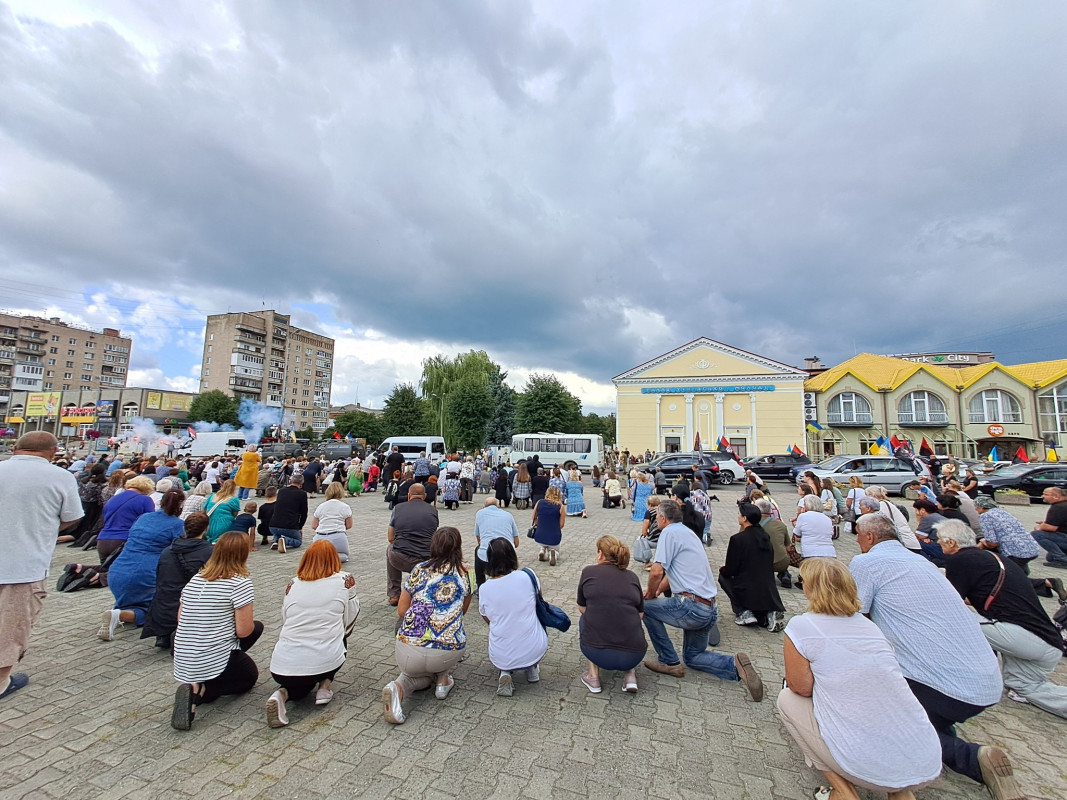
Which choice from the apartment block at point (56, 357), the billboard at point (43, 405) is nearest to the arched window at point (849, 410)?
the billboard at point (43, 405)

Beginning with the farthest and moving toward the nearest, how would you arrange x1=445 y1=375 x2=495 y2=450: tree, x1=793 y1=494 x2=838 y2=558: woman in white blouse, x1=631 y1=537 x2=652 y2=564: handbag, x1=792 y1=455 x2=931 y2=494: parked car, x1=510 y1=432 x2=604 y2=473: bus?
1. x1=445 y1=375 x2=495 y2=450: tree
2. x1=510 y1=432 x2=604 y2=473: bus
3. x1=792 y1=455 x2=931 y2=494: parked car
4. x1=631 y1=537 x2=652 y2=564: handbag
5. x1=793 y1=494 x2=838 y2=558: woman in white blouse

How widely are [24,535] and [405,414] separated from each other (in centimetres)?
4911

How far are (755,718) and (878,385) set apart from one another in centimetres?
4718

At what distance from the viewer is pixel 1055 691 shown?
3.57m

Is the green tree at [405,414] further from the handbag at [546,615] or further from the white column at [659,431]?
the handbag at [546,615]

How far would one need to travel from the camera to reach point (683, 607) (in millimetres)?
4215

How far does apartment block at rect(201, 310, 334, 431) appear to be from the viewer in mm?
75438

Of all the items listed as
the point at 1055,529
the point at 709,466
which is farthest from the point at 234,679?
the point at 709,466

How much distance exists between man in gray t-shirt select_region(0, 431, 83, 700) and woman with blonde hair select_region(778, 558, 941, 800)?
5.49 metres

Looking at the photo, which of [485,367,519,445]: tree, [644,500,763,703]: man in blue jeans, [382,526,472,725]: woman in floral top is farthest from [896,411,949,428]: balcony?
[382,526,472,725]: woman in floral top

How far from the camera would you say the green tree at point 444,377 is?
48.1m

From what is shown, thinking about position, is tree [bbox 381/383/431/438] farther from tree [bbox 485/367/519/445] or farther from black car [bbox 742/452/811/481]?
black car [bbox 742/452/811/481]

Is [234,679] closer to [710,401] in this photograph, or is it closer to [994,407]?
[710,401]

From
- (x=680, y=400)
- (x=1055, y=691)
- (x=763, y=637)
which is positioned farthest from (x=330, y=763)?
(x=680, y=400)
